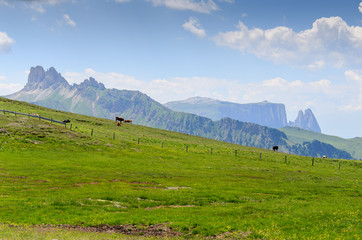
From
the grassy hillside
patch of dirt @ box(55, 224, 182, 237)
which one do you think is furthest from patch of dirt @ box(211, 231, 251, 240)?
patch of dirt @ box(55, 224, 182, 237)

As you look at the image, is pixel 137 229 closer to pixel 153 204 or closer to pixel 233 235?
pixel 233 235

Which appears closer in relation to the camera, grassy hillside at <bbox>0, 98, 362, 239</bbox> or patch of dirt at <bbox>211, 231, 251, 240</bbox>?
patch of dirt at <bbox>211, 231, 251, 240</bbox>

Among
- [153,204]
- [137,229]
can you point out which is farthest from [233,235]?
[153,204]

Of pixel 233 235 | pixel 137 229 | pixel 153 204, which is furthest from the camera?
pixel 153 204

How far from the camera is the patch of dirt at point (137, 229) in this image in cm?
2073

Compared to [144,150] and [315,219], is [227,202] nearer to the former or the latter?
[315,219]

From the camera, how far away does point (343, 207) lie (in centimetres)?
2930

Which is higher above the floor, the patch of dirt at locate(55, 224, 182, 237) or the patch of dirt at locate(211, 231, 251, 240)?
the patch of dirt at locate(211, 231, 251, 240)

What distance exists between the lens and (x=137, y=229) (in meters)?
21.7

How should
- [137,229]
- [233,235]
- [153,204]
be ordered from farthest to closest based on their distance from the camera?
[153,204] < [137,229] < [233,235]

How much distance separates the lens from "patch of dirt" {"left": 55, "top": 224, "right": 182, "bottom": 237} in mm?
20734

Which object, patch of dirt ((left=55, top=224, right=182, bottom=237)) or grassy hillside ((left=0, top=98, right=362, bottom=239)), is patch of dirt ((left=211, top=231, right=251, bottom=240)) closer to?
grassy hillside ((left=0, top=98, right=362, bottom=239))

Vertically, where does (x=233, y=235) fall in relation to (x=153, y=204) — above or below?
above

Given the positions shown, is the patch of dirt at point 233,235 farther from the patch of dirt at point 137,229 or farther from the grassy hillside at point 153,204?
the patch of dirt at point 137,229
